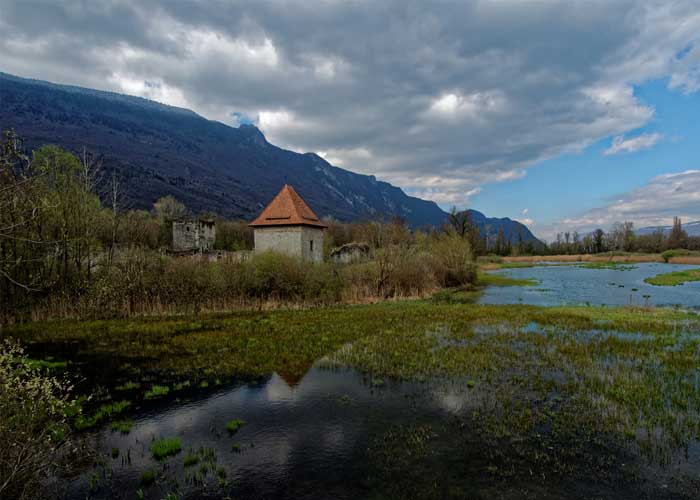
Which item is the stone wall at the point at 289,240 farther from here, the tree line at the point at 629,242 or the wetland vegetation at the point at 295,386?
the tree line at the point at 629,242

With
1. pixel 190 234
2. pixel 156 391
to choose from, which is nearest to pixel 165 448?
pixel 156 391

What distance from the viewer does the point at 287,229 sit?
31.7m

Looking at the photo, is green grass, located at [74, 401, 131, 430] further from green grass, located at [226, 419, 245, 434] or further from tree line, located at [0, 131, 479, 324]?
tree line, located at [0, 131, 479, 324]

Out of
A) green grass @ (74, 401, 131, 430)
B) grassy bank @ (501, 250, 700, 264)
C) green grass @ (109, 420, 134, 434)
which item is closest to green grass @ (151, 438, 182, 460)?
green grass @ (109, 420, 134, 434)

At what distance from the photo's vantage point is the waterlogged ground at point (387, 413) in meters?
5.63

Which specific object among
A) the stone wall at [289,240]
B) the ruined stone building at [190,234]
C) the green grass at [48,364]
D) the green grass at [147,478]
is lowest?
the green grass at [147,478]

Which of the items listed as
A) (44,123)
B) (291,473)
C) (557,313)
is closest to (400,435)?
(291,473)

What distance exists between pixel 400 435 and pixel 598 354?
875cm

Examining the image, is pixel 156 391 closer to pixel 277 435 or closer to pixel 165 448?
pixel 165 448

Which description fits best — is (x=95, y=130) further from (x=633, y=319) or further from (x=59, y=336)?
(x=633, y=319)

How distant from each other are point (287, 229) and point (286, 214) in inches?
57.4

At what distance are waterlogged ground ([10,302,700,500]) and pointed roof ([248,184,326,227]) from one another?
57.0 feet

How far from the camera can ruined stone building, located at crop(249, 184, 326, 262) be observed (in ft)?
103

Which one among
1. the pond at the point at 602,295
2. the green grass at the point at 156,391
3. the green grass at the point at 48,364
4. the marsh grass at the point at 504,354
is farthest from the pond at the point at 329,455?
the pond at the point at 602,295
